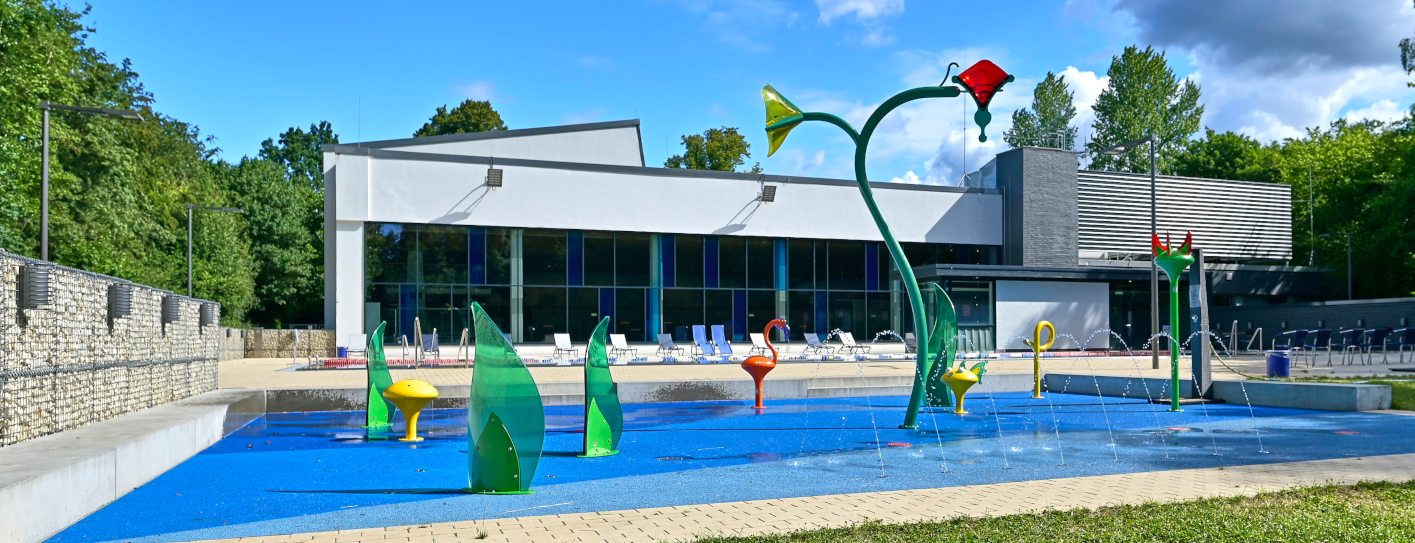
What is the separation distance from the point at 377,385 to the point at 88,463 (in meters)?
5.25

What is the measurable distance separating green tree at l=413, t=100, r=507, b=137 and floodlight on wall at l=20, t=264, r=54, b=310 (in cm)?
4833

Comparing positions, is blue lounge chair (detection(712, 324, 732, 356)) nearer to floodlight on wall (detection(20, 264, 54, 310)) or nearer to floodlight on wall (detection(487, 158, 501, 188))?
floodlight on wall (detection(487, 158, 501, 188))

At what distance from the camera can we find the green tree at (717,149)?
57781 mm

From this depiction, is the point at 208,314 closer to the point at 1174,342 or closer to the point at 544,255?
the point at 1174,342

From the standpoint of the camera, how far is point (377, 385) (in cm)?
1210

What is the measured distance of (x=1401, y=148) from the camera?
39.6 m

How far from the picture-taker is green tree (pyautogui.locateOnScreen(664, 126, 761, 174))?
57.8m

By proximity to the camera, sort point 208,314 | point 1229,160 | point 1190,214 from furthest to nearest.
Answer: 1. point 1229,160
2. point 1190,214
3. point 208,314

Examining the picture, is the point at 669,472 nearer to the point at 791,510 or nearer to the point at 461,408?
the point at 791,510

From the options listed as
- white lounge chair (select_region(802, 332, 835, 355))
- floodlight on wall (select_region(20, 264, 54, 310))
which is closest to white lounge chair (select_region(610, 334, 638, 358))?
white lounge chair (select_region(802, 332, 835, 355))

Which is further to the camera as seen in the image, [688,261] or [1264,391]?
[688,261]

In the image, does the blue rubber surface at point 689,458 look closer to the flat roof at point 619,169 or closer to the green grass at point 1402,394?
the green grass at point 1402,394

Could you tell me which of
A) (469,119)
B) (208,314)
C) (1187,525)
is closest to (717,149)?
(469,119)

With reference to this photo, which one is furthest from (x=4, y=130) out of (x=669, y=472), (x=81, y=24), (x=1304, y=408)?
(x=1304, y=408)
